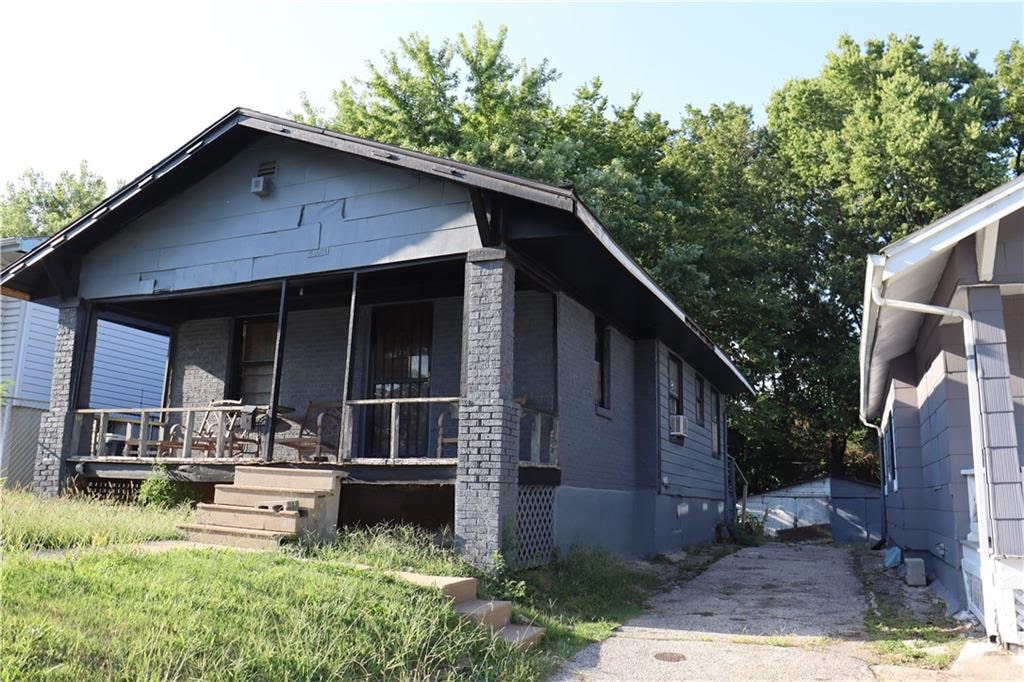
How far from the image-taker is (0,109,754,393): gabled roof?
345 inches

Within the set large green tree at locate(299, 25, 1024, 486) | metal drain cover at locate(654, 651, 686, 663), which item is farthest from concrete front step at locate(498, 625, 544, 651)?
large green tree at locate(299, 25, 1024, 486)

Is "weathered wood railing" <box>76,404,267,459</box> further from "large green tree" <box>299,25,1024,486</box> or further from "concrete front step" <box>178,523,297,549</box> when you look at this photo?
"large green tree" <box>299,25,1024,486</box>

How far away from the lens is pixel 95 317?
1230cm

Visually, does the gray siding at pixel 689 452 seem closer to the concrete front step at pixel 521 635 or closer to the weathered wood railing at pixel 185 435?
the weathered wood railing at pixel 185 435

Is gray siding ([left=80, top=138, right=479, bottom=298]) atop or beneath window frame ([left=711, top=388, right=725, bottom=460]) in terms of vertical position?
atop

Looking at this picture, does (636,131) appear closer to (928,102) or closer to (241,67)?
(928,102)

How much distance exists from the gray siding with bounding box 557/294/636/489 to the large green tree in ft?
28.3

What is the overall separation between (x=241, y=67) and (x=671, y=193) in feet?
61.9

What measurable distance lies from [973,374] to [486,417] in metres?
4.69

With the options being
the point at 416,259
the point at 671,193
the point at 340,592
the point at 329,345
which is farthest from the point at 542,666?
the point at 671,193

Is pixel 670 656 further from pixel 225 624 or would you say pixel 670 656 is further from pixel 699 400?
pixel 699 400

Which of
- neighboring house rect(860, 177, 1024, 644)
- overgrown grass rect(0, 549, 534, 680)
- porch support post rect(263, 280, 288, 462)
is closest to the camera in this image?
overgrown grass rect(0, 549, 534, 680)

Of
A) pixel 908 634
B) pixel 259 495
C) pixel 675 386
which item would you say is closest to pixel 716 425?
pixel 675 386

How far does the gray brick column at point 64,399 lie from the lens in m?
11.4
